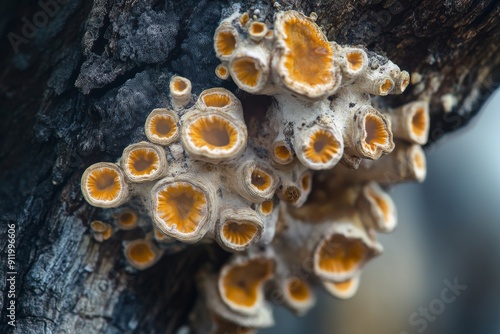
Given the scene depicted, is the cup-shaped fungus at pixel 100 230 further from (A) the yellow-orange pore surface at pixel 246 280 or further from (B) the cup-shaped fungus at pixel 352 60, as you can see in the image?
(B) the cup-shaped fungus at pixel 352 60

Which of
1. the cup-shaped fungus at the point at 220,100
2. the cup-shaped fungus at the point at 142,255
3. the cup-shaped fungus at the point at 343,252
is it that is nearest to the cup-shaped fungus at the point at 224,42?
the cup-shaped fungus at the point at 220,100

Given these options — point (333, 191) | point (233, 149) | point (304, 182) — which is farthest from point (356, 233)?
point (233, 149)

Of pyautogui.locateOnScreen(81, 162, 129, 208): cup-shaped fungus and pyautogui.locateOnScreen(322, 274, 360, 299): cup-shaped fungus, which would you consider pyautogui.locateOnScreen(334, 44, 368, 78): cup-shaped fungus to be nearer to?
pyautogui.locateOnScreen(81, 162, 129, 208): cup-shaped fungus

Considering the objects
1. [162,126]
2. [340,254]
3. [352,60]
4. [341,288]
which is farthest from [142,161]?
[341,288]

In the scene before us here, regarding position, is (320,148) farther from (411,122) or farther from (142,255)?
(142,255)

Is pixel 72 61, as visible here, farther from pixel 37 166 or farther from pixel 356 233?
pixel 356 233

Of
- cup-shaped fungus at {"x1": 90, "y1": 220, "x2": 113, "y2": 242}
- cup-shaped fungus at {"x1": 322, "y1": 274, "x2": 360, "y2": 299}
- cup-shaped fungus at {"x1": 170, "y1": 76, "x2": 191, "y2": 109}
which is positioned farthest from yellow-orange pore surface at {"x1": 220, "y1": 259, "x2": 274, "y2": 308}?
cup-shaped fungus at {"x1": 170, "y1": 76, "x2": 191, "y2": 109}
